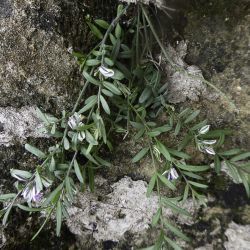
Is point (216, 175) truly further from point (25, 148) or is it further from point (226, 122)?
point (25, 148)

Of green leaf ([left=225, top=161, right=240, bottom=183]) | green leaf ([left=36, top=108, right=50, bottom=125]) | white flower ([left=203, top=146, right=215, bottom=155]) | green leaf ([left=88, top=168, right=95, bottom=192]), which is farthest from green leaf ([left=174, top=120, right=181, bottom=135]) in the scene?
green leaf ([left=36, top=108, right=50, bottom=125])

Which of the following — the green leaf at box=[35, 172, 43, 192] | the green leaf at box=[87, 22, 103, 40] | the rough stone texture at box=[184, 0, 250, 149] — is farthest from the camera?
the rough stone texture at box=[184, 0, 250, 149]

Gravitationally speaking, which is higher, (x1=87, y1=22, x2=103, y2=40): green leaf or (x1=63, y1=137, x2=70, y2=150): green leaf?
(x1=87, y1=22, x2=103, y2=40): green leaf

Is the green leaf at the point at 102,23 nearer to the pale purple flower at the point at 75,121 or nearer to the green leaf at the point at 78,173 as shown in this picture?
the pale purple flower at the point at 75,121

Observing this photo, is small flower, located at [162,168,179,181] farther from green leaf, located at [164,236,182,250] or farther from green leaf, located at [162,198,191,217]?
green leaf, located at [164,236,182,250]

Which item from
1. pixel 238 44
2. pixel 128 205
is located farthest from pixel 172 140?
pixel 238 44

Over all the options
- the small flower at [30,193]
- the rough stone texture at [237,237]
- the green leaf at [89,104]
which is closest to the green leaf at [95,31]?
the green leaf at [89,104]
